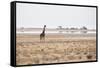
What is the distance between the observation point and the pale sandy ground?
6.17 ft

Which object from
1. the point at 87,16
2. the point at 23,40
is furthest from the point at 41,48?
the point at 87,16

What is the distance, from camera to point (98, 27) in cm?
222

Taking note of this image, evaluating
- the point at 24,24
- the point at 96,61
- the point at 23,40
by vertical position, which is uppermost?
the point at 24,24

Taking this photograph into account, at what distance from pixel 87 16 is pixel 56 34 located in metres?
0.33

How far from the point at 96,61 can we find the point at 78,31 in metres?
0.32

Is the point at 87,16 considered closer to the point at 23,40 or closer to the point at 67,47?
the point at 67,47

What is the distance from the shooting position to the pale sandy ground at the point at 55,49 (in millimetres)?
1882

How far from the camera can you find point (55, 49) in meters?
2.00

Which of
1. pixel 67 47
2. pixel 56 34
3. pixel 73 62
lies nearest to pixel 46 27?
pixel 56 34
